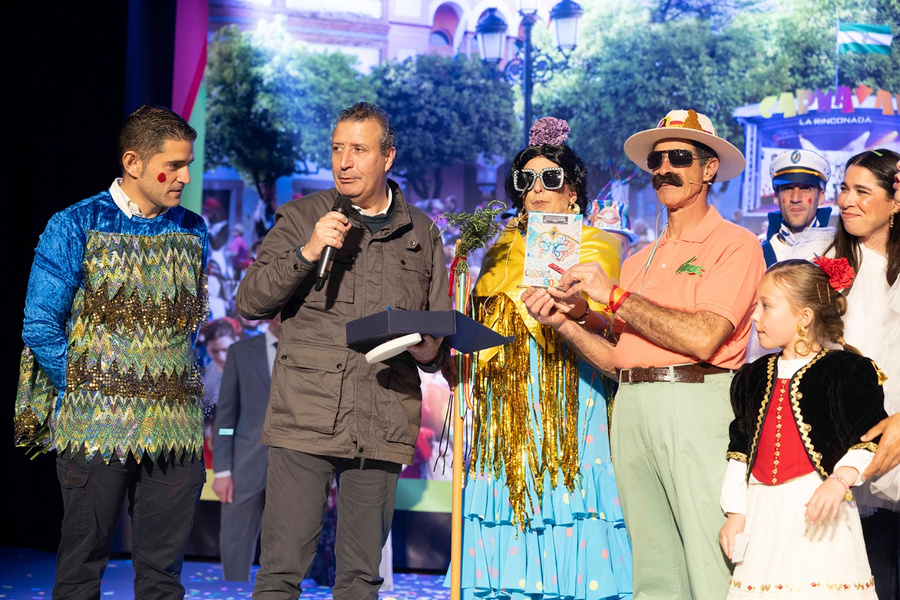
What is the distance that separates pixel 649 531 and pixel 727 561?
0.27m

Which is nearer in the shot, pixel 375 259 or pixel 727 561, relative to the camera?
pixel 727 561

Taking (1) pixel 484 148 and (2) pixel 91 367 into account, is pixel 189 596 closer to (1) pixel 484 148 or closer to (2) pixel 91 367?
(2) pixel 91 367

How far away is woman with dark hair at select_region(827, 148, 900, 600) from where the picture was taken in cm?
303

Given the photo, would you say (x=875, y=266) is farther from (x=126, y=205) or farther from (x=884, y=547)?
(x=126, y=205)

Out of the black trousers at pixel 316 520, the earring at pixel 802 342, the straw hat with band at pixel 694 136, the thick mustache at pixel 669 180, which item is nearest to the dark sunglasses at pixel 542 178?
the straw hat with band at pixel 694 136

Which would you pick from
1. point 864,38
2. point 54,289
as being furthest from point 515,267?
point 864,38

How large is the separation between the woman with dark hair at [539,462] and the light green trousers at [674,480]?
23 cm

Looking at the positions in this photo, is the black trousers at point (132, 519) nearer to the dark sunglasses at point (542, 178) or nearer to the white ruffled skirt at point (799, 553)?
the dark sunglasses at point (542, 178)

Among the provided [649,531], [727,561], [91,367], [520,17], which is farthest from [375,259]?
[520,17]

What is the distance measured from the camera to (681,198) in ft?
9.87

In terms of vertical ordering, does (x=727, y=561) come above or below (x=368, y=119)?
below

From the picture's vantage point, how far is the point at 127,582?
5.11 meters

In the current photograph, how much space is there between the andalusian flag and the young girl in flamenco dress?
3437mm

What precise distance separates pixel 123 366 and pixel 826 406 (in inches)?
85.4
